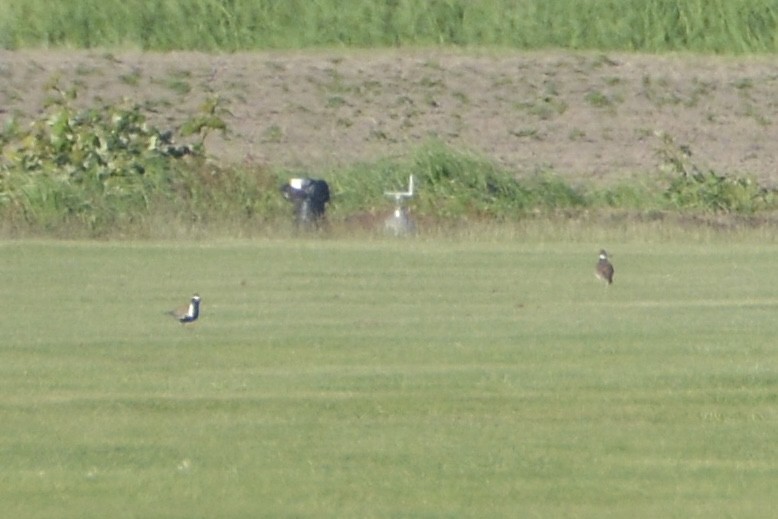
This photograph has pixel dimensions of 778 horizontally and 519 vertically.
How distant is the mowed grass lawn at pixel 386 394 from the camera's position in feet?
31.4

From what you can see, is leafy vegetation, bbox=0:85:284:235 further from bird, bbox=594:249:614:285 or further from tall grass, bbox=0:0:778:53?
tall grass, bbox=0:0:778:53

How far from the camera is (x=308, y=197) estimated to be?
29938mm

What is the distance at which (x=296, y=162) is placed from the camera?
123ft

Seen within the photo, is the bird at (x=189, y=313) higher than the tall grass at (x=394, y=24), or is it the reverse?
the tall grass at (x=394, y=24)

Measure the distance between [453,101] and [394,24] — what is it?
7129 millimetres

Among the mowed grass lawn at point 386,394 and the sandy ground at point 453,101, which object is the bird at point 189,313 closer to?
the mowed grass lawn at point 386,394

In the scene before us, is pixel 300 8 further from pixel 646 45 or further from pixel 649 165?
pixel 649 165

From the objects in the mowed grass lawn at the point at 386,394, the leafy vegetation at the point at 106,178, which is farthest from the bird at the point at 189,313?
the leafy vegetation at the point at 106,178

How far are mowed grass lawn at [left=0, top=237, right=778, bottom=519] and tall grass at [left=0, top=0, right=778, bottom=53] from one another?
2633 cm

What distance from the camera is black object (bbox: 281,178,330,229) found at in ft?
97.2

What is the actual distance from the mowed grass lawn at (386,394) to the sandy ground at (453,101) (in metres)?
17.3

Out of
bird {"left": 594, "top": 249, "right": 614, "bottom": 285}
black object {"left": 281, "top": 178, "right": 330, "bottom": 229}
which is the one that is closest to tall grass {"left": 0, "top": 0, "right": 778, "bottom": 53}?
black object {"left": 281, "top": 178, "right": 330, "bottom": 229}

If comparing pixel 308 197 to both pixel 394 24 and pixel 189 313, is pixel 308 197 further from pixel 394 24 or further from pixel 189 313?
pixel 394 24

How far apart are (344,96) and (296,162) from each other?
17.0 ft
